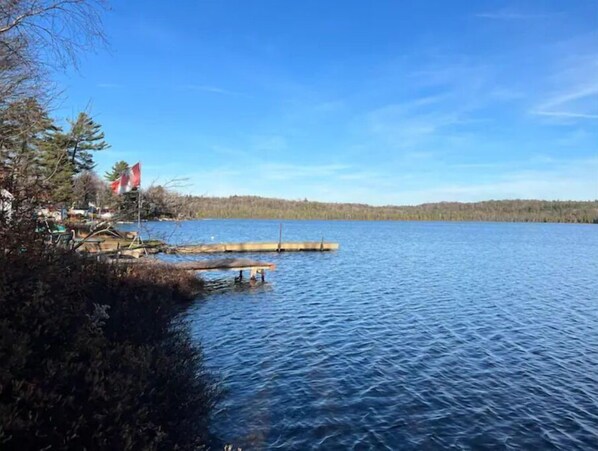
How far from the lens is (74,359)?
5414mm

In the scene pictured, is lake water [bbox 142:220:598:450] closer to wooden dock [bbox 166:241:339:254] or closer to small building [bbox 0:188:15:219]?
small building [bbox 0:188:15:219]

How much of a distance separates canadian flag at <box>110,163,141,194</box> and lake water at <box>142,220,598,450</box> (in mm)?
1792

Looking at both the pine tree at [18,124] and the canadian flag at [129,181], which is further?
the canadian flag at [129,181]

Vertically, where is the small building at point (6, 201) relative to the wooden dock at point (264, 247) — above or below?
above

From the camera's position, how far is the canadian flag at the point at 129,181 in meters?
12.2

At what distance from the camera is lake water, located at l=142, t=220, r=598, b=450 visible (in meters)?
8.16

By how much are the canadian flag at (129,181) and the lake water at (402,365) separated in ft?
5.88

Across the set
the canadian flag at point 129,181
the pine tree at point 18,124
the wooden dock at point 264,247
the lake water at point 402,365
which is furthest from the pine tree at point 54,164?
the wooden dock at point 264,247

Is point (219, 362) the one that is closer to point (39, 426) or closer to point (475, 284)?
point (39, 426)

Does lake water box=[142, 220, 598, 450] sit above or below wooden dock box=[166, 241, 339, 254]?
below

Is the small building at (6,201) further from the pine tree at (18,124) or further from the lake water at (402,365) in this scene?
the lake water at (402,365)

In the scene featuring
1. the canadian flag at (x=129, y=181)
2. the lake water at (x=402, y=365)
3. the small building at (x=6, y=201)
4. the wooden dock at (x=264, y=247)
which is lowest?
the lake water at (x=402, y=365)

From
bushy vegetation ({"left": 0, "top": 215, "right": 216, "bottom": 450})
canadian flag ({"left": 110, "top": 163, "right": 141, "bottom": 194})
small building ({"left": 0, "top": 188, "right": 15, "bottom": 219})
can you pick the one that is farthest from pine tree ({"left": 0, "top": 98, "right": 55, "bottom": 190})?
canadian flag ({"left": 110, "top": 163, "right": 141, "bottom": 194})

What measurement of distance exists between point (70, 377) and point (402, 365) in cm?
914
